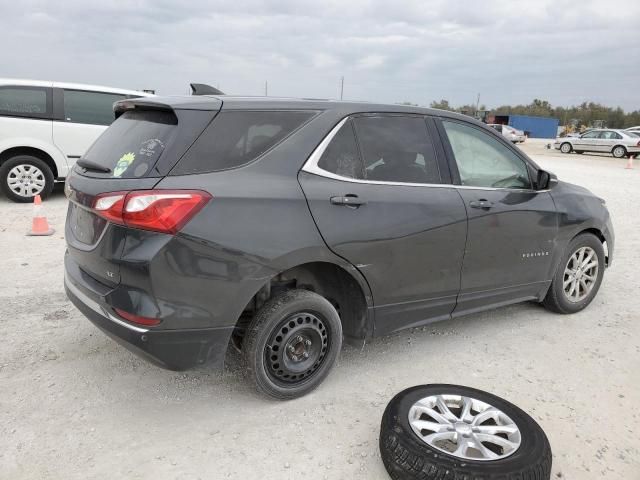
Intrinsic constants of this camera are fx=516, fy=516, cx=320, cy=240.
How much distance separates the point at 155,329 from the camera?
2.47 meters

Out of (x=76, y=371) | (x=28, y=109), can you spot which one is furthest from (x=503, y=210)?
(x=28, y=109)

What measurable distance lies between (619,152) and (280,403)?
Answer: 28290mm

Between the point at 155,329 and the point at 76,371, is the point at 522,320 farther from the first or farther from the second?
the point at 76,371

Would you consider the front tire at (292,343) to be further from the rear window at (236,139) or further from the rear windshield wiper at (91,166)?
the rear windshield wiper at (91,166)

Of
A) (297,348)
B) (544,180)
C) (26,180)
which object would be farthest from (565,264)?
(26,180)

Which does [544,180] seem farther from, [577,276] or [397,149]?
[397,149]

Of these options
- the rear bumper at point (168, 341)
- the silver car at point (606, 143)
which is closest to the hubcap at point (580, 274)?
the rear bumper at point (168, 341)

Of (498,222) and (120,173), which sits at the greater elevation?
(120,173)

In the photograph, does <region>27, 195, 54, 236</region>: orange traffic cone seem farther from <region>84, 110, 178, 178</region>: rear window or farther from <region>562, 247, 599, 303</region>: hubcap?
<region>562, 247, 599, 303</region>: hubcap

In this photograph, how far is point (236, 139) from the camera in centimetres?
271

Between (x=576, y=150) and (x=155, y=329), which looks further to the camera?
(x=576, y=150)

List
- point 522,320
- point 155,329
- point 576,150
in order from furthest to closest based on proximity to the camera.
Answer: point 576,150
point 522,320
point 155,329

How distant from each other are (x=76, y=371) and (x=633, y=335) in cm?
412

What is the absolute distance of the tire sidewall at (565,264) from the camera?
4.28m
